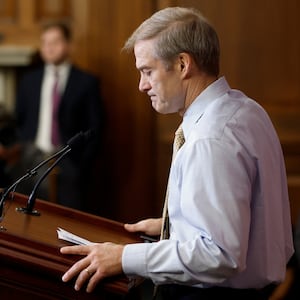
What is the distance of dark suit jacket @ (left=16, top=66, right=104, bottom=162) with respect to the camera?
17.7 feet

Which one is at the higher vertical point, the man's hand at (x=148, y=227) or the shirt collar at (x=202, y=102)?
the shirt collar at (x=202, y=102)

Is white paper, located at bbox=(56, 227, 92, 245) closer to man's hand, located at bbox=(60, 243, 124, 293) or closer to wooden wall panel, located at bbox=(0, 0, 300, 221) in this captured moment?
man's hand, located at bbox=(60, 243, 124, 293)

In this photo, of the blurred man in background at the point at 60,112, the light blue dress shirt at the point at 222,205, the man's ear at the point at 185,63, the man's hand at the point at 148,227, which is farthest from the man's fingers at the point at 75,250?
the blurred man in background at the point at 60,112

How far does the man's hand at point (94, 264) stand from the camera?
5.94ft

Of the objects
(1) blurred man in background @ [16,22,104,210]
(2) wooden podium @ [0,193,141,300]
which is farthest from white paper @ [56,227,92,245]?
(1) blurred man in background @ [16,22,104,210]

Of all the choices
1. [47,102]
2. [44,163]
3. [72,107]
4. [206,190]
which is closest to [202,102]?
[206,190]

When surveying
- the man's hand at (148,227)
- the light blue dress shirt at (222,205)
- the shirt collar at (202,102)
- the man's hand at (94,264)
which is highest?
the shirt collar at (202,102)

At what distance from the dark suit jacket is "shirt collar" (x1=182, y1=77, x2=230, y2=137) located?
3395mm

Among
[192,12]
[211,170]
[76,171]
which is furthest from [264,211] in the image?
[76,171]

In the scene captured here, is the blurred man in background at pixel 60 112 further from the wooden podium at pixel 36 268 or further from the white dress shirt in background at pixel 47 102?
the wooden podium at pixel 36 268

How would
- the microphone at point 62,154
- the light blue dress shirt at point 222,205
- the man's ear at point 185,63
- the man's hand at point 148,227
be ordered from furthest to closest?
the man's hand at point 148,227 < the microphone at point 62,154 < the man's ear at point 185,63 < the light blue dress shirt at point 222,205

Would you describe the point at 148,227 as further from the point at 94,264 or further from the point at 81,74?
the point at 81,74

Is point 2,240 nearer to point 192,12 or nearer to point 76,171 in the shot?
point 192,12

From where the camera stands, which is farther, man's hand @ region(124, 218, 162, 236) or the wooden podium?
man's hand @ region(124, 218, 162, 236)
